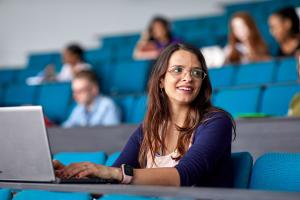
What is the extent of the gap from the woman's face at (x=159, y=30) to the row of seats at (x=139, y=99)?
0.63 metres

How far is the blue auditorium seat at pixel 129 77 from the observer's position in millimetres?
3500

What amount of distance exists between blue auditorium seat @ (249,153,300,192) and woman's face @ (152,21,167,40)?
7.70ft

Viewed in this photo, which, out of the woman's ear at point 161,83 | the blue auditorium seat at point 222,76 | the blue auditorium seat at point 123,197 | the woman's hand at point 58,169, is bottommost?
the blue auditorium seat at point 222,76

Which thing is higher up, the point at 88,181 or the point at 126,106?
the point at 88,181

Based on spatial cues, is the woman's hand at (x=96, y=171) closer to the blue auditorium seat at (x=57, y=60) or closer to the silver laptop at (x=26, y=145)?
the silver laptop at (x=26, y=145)

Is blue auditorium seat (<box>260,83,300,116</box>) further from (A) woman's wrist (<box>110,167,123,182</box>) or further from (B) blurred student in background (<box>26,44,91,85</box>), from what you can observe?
(A) woman's wrist (<box>110,167,123,182</box>)

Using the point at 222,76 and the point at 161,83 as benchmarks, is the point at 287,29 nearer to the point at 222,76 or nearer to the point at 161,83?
the point at 222,76

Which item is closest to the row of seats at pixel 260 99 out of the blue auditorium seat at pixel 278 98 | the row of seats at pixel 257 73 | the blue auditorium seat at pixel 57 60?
the blue auditorium seat at pixel 278 98

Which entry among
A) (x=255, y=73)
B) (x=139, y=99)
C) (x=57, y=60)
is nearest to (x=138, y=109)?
(x=139, y=99)

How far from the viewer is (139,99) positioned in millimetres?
2893

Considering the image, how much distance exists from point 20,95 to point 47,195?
2704 mm

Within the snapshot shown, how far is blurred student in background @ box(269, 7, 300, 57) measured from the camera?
3.07 meters

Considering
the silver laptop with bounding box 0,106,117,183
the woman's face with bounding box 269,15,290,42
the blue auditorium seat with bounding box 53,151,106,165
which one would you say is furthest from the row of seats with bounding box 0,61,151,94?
the silver laptop with bounding box 0,106,117,183

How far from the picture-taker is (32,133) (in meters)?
1.09
